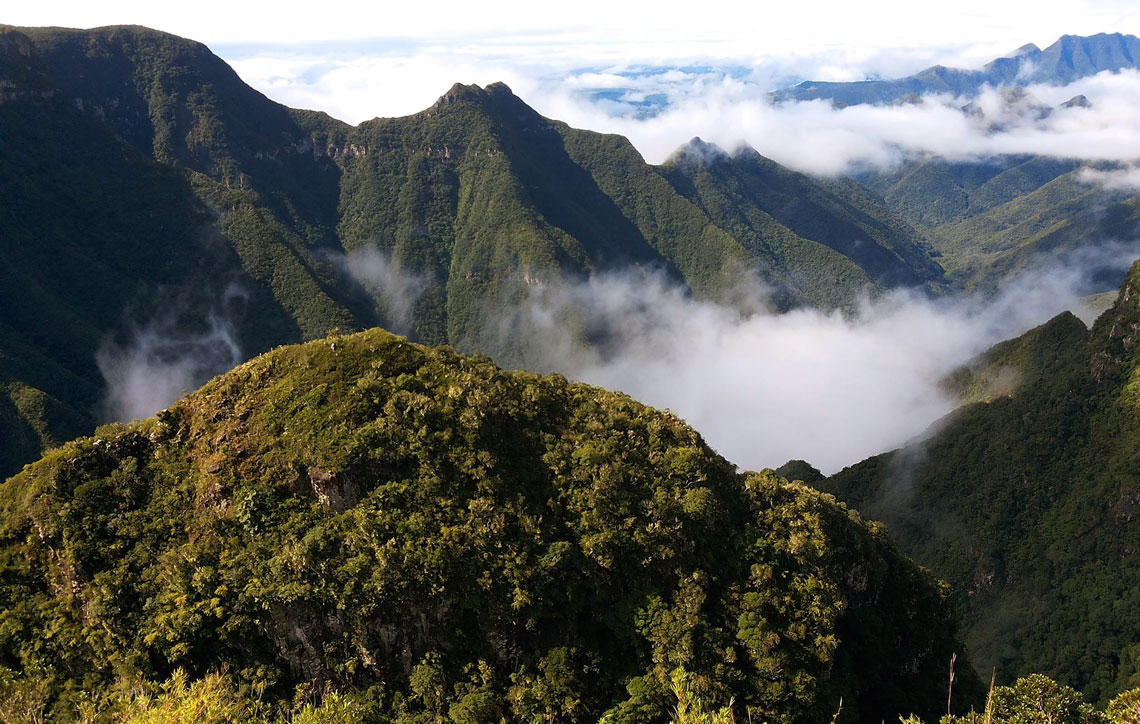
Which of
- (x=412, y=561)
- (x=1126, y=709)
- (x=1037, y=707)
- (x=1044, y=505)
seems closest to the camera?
(x=1126, y=709)

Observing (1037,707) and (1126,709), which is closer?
(1126,709)

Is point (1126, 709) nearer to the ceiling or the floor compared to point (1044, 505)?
nearer to the ceiling

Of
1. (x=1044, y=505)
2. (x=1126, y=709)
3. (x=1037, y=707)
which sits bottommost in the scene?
(x=1044, y=505)

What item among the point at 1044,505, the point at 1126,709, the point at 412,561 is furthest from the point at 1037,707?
the point at 1044,505

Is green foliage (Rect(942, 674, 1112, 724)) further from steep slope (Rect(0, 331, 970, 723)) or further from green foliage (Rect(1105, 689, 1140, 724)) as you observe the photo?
steep slope (Rect(0, 331, 970, 723))

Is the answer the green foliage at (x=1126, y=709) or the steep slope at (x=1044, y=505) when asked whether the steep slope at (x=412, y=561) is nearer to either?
the green foliage at (x=1126, y=709)

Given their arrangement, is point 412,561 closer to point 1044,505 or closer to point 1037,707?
point 1037,707

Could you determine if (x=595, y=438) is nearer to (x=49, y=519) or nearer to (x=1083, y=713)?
(x=1083, y=713)
